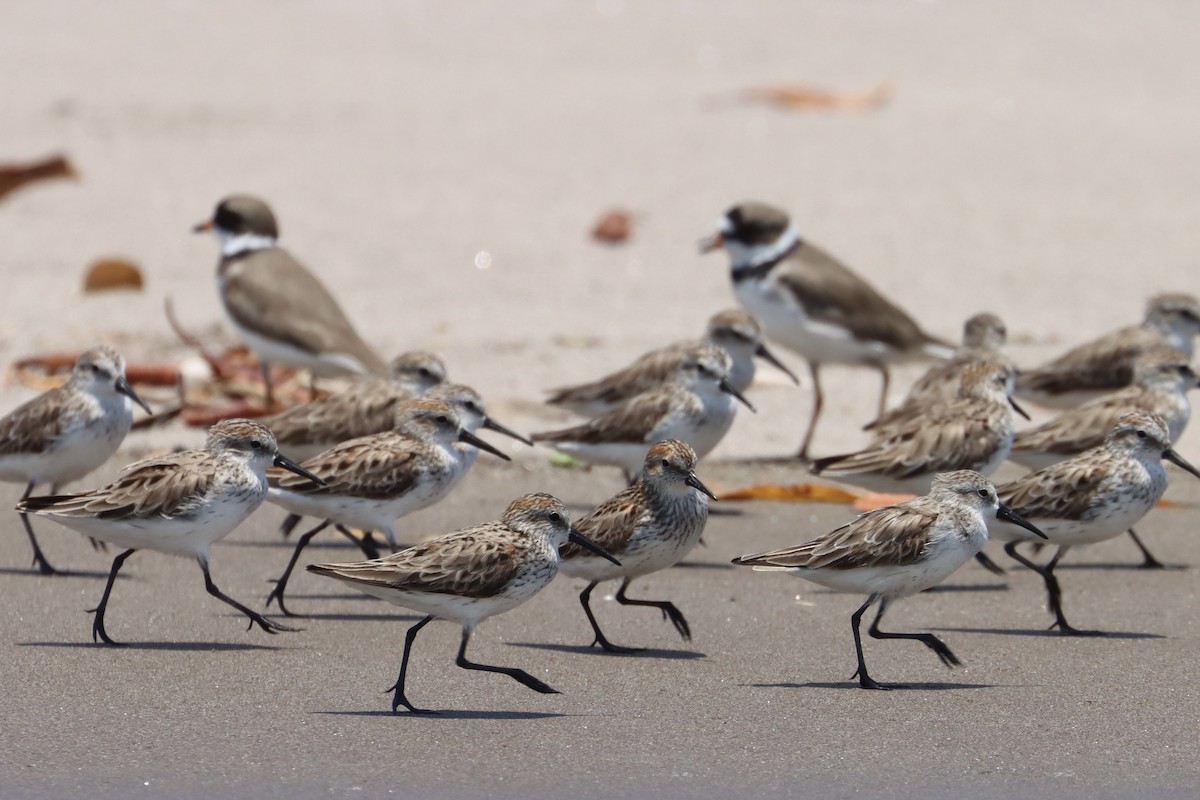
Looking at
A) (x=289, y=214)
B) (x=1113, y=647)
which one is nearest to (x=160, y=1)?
(x=289, y=214)

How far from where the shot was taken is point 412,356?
942cm

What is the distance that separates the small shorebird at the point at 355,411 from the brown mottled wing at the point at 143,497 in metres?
1.63

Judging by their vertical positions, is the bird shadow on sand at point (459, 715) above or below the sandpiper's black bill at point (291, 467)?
below

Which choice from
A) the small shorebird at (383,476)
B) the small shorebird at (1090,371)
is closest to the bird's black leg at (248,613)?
the small shorebird at (383,476)

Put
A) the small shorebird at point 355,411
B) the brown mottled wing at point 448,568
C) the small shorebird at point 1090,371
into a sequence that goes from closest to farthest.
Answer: the brown mottled wing at point 448,568
the small shorebird at point 355,411
the small shorebird at point 1090,371

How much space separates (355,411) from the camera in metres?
9.09

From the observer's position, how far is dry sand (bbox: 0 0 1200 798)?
19.2 ft

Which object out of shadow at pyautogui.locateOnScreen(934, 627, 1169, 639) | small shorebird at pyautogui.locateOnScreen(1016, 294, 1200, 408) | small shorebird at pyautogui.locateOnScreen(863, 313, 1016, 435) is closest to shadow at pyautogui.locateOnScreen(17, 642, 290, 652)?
shadow at pyautogui.locateOnScreen(934, 627, 1169, 639)

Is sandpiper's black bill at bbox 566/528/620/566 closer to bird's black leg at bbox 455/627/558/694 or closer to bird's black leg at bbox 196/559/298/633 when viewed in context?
bird's black leg at bbox 455/627/558/694

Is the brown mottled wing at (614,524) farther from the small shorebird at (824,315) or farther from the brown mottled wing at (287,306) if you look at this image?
the small shorebird at (824,315)

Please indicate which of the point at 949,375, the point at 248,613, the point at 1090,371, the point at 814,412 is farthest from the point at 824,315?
the point at 248,613

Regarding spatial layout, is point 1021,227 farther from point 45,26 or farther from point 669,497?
point 45,26

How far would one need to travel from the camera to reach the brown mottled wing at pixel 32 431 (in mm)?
8281

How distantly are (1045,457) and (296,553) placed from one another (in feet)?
11.9
